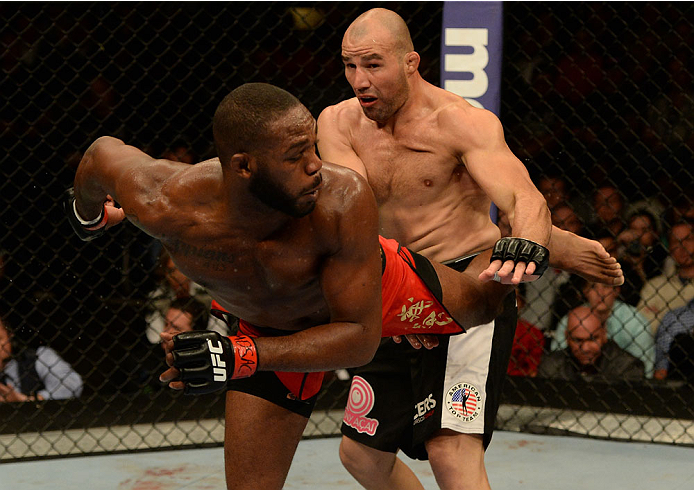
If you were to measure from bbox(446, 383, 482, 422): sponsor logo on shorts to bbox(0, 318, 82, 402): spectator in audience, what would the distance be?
185cm

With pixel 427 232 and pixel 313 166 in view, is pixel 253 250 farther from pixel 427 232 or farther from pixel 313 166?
pixel 427 232

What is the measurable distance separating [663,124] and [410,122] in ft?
7.25

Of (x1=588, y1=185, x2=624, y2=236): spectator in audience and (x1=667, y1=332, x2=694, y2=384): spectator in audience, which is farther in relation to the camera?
(x1=588, y1=185, x2=624, y2=236): spectator in audience

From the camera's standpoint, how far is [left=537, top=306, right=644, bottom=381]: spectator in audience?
11.8 ft

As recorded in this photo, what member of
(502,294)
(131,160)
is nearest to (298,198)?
(131,160)

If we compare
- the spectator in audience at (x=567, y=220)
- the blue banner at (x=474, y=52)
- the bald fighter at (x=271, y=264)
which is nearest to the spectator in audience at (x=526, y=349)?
the spectator in audience at (x=567, y=220)

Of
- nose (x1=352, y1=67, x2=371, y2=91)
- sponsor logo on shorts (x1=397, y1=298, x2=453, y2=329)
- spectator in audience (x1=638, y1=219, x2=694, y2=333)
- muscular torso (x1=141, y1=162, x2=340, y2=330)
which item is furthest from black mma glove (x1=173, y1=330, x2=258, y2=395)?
spectator in audience (x1=638, y1=219, x2=694, y2=333)

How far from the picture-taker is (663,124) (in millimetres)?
3963

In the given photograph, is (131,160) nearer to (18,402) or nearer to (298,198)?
(298,198)

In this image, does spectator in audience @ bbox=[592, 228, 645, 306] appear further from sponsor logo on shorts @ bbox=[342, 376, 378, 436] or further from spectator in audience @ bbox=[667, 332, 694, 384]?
sponsor logo on shorts @ bbox=[342, 376, 378, 436]

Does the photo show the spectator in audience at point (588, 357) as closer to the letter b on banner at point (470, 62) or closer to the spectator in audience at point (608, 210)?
the spectator in audience at point (608, 210)

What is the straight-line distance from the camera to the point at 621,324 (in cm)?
361

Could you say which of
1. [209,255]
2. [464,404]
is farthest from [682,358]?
[209,255]

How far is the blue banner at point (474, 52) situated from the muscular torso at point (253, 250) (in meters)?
1.56
